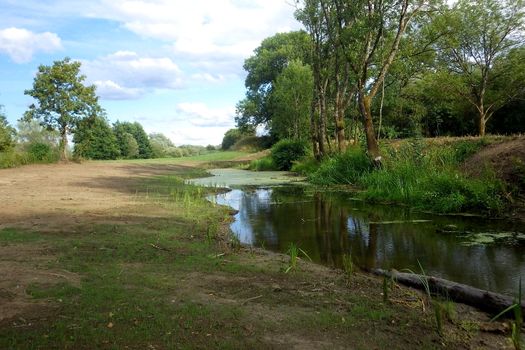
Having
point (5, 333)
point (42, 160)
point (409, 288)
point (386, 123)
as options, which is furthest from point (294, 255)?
point (386, 123)

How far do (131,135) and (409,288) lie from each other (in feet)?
265

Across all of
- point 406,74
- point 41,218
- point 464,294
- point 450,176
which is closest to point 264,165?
point 406,74

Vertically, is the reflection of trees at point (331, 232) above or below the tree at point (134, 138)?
below

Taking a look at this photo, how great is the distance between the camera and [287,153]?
1289 inches

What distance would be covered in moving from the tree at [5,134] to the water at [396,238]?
2256cm

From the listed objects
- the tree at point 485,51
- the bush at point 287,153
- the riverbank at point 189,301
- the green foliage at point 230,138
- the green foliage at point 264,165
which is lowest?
the riverbank at point 189,301

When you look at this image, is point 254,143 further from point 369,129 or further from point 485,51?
point 369,129

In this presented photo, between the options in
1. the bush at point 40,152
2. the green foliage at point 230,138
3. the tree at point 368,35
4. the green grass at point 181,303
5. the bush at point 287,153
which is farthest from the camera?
the green foliage at point 230,138

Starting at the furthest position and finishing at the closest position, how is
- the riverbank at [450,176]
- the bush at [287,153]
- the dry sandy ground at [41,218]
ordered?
the bush at [287,153]
the riverbank at [450,176]
the dry sandy ground at [41,218]

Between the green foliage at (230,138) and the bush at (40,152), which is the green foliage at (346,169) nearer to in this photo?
the bush at (40,152)

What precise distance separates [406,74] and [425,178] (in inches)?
716

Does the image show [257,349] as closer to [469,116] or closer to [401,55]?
[401,55]

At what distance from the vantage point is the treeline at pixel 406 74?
18094mm

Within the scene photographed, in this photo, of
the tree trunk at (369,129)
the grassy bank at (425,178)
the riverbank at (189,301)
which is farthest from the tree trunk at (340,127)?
the riverbank at (189,301)
